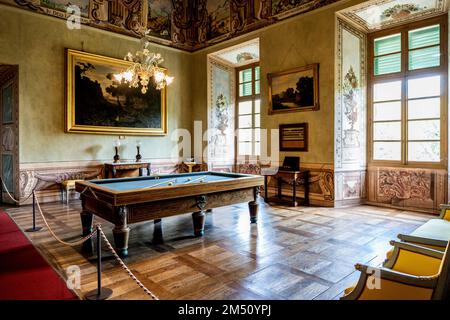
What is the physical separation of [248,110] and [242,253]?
279 inches

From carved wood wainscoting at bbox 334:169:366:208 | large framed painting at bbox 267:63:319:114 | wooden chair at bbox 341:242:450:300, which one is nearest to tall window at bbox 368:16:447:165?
carved wood wainscoting at bbox 334:169:366:208

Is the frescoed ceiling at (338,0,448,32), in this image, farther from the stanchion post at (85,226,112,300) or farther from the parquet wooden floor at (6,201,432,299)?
the stanchion post at (85,226,112,300)

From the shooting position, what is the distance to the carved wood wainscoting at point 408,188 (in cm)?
643

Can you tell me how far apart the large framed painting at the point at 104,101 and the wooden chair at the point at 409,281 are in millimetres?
7762

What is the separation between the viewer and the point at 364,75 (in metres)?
7.56

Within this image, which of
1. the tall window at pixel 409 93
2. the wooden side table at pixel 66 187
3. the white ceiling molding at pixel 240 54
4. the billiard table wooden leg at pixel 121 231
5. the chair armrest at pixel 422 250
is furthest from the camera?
the white ceiling molding at pixel 240 54

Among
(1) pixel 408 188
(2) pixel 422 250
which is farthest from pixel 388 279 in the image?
(1) pixel 408 188

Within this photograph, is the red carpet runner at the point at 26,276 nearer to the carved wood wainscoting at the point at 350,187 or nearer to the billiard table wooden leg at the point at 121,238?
the billiard table wooden leg at the point at 121,238

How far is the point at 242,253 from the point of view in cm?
397

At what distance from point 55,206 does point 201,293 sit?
18.6ft

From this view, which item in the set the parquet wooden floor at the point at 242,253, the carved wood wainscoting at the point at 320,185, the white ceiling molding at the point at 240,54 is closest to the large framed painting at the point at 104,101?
the white ceiling molding at the point at 240,54

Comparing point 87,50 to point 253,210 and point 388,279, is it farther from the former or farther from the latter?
point 388,279

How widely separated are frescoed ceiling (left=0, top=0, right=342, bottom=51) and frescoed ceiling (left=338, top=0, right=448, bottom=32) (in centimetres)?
78

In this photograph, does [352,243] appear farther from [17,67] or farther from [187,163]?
[17,67]
